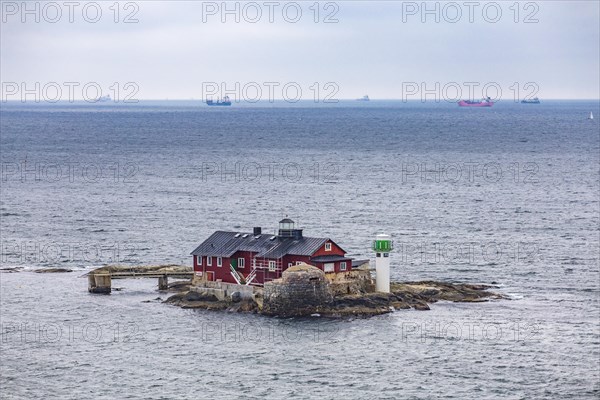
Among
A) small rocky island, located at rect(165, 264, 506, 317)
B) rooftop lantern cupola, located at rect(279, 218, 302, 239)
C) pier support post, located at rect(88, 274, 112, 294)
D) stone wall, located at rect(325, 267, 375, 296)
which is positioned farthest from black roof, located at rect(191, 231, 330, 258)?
pier support post, located at rect(88, 274, 112, 294)

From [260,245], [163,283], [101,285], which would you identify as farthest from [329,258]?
[101,285]

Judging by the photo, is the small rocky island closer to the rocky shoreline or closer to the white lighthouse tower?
the rocky shoreline

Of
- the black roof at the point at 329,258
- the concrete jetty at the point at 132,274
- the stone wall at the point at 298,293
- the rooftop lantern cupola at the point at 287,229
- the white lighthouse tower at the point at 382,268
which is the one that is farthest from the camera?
the concrete jetty at the point at 132,274

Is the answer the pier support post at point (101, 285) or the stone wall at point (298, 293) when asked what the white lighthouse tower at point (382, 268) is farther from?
the pier support post at point (101, 285)

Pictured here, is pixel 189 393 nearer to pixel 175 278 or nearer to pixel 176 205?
pixel 175 278

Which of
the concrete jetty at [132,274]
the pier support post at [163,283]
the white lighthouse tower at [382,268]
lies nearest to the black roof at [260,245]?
the white lighthouse tower at [382,268]

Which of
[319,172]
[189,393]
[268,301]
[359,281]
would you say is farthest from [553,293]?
[319,172]
